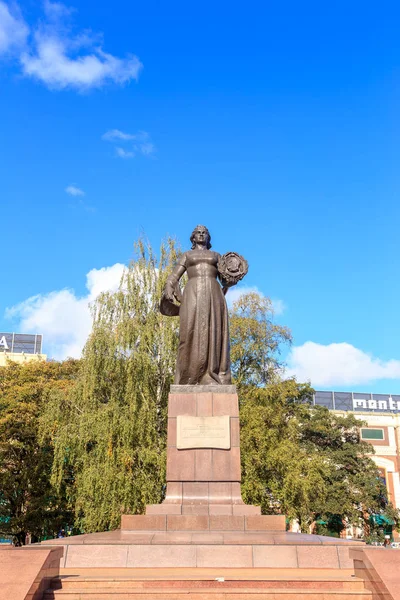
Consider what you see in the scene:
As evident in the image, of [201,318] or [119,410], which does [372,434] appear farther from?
[201,318]

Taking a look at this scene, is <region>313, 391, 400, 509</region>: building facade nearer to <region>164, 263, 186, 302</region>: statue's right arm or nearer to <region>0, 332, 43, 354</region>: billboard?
<region>0, 332, 43, 354</region>: billboard

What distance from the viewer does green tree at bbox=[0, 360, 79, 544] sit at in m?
25.8

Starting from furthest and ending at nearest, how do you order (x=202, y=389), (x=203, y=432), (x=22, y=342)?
1. (x=22, y=342)
2. (x=202, y=389)
3. (x=203, y=432)

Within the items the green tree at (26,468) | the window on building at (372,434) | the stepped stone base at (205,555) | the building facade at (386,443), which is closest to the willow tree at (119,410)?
the green tree at (26,468)

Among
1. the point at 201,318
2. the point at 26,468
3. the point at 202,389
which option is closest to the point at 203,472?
the point at 202,389

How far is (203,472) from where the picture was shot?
10.5m

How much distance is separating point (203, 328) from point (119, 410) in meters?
9.91

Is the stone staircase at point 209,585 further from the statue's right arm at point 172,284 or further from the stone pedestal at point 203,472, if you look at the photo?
the statue's right arm at point 172,284

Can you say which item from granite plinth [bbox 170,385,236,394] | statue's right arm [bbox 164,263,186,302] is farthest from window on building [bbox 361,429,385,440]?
granite plinth [bbox 170,385,236,394]

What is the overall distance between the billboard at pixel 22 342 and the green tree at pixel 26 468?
38.6 meters

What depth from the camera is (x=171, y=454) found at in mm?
10578

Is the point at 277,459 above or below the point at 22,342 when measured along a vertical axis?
below

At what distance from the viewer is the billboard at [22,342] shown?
212 feet

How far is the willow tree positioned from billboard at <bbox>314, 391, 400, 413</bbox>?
44.5 meters
